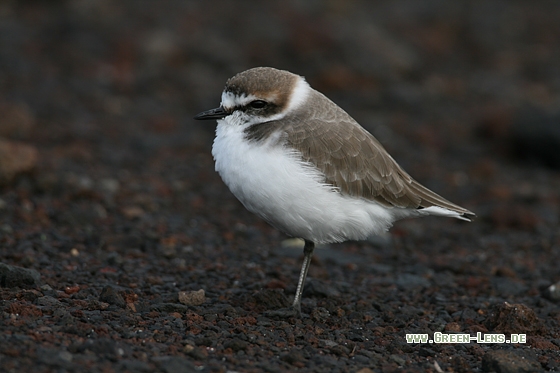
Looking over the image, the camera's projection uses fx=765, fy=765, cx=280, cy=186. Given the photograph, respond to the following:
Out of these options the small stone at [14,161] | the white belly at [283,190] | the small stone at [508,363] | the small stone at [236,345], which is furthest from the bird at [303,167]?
the small stone at [14,161]

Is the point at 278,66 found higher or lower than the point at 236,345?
higher

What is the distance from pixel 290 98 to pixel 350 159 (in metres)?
0.79

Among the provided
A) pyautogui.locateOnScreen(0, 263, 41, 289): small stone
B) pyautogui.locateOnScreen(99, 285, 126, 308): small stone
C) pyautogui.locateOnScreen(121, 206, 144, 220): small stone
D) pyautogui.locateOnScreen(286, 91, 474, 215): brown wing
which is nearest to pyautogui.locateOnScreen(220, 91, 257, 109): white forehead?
pyautogui.locateOnScreen(286, 91, 474, 215): brown wing

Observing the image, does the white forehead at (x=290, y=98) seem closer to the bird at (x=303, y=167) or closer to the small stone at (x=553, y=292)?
the bird at (x=303, y=167)

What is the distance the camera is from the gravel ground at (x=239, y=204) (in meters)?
6.16

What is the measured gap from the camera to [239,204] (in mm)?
10625

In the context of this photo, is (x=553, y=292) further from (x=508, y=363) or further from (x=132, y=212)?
(x=132, y=212)

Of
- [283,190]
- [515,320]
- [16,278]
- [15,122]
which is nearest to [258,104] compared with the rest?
[283,190]

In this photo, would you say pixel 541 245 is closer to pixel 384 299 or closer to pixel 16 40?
pixel 384 299

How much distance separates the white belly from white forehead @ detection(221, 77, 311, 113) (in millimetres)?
202

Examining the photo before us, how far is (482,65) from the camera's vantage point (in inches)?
649

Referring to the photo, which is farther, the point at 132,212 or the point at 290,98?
the point at 132,212

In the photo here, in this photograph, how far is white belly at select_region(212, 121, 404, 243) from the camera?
253 inches

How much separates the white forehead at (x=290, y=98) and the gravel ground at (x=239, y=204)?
5.78 ft
